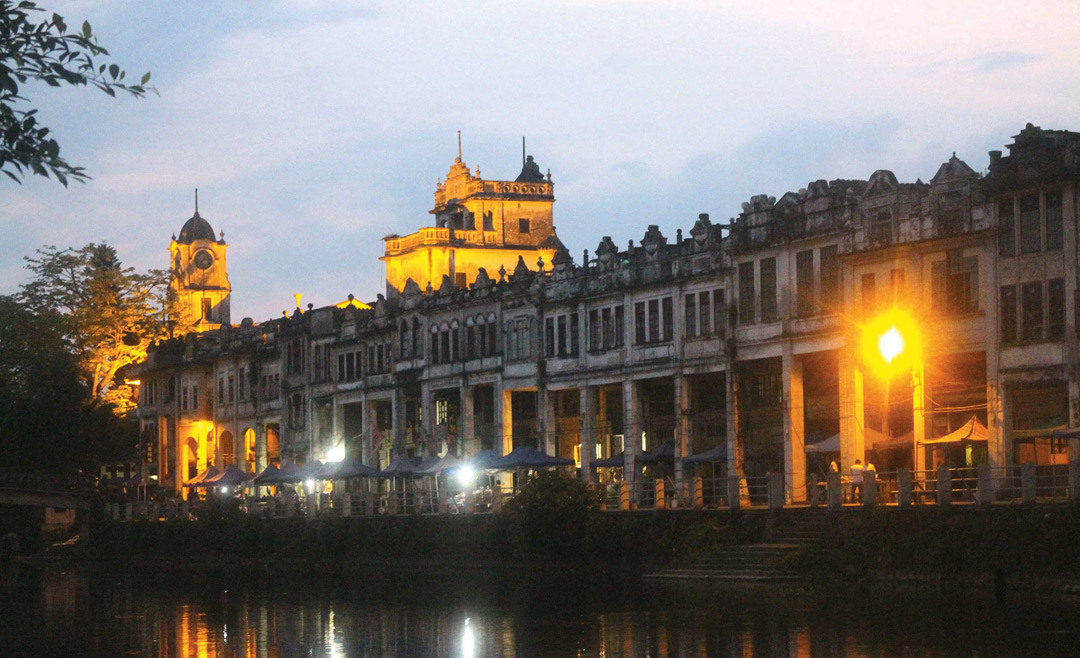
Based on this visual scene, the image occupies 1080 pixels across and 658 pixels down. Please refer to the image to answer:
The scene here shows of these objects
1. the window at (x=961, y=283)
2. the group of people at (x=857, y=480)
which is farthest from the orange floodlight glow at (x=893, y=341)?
the group of people at (x=857, y=480)

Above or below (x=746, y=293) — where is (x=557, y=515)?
below

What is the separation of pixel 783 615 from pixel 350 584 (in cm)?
2139

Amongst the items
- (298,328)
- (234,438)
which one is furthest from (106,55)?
(234,438)

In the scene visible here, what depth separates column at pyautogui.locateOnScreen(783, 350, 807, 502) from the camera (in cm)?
5653

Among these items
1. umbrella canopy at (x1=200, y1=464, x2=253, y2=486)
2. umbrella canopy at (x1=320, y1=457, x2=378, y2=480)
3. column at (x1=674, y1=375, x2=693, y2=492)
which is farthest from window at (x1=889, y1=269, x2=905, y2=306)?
umbrella canopy at (x1=200, y1=464, x2=253, y2=486)

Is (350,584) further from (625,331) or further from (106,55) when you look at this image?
(106,55)

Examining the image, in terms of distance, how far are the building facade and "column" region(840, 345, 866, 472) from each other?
7 cm

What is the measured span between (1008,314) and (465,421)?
30.8 m

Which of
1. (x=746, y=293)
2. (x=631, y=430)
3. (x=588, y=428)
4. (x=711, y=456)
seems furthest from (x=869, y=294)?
(x=588, y=428)

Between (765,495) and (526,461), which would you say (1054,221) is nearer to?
(765,495)

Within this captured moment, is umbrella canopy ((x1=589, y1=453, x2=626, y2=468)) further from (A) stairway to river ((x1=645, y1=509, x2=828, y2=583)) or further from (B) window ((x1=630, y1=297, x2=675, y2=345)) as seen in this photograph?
(A) stairway to river ((x1=645, y1=509, x2=828, y2=583))

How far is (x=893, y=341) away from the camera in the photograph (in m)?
53.1

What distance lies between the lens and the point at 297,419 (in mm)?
91000

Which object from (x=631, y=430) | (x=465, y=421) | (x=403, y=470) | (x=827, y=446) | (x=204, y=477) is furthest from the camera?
(x=204, y=477)
